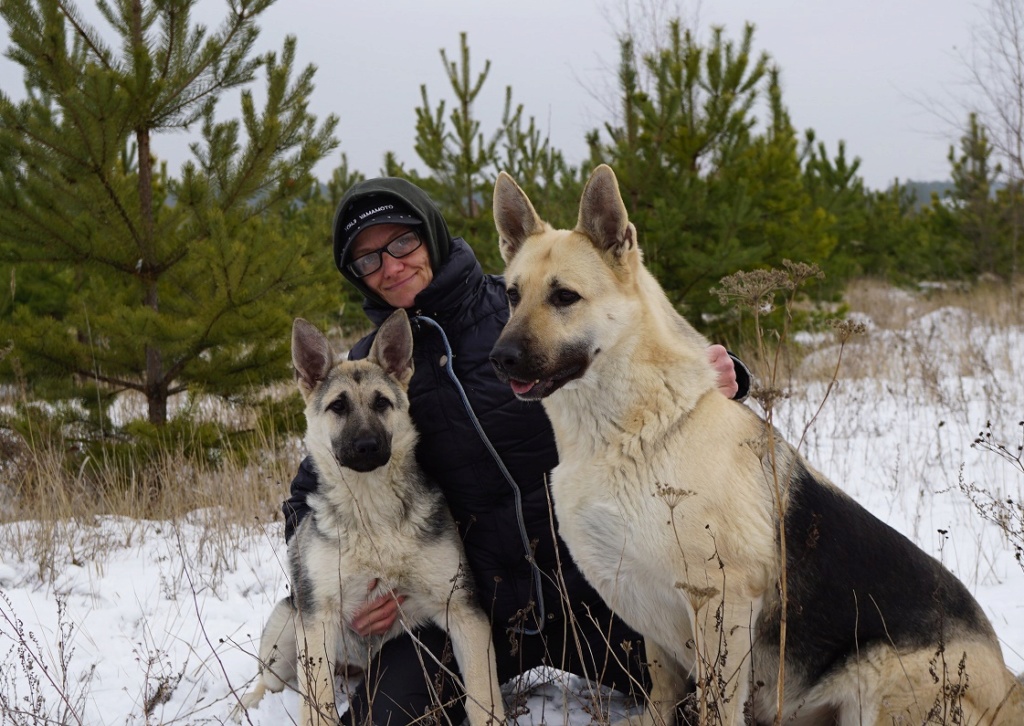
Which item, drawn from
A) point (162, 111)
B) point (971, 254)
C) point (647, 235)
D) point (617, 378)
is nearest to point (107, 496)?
point (162, 111)

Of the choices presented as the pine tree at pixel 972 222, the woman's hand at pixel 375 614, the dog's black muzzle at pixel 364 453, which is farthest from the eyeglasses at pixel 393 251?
the pine tree at pixel 972 222

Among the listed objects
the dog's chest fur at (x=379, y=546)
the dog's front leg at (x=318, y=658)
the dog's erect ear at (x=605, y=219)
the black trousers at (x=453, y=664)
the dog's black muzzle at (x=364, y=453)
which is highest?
the dog's erect ear at (x=605, y=219)

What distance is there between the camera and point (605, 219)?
2.66m

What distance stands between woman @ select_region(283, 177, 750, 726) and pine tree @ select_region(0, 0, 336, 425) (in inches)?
100

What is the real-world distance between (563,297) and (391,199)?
1163mm

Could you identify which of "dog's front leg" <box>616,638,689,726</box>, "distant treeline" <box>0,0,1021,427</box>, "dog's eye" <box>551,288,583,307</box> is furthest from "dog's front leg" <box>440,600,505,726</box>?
"distant treeline" <box>0,0,1021,427</box>

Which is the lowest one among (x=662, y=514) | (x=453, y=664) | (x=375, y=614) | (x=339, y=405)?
(x=453, y=664)

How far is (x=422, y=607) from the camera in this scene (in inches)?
126

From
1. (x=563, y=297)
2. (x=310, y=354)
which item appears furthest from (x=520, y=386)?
(x=310, y=354)

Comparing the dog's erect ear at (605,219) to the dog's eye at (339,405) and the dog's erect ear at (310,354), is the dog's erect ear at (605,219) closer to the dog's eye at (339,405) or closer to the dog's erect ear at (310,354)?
the dog's eye at (339,405)

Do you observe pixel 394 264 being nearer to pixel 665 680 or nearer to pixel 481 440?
pixel 481 440

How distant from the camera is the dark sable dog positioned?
120 inches

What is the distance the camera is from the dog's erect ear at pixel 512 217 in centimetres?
285

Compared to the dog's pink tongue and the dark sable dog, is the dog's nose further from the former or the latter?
the dog's pink tongue
